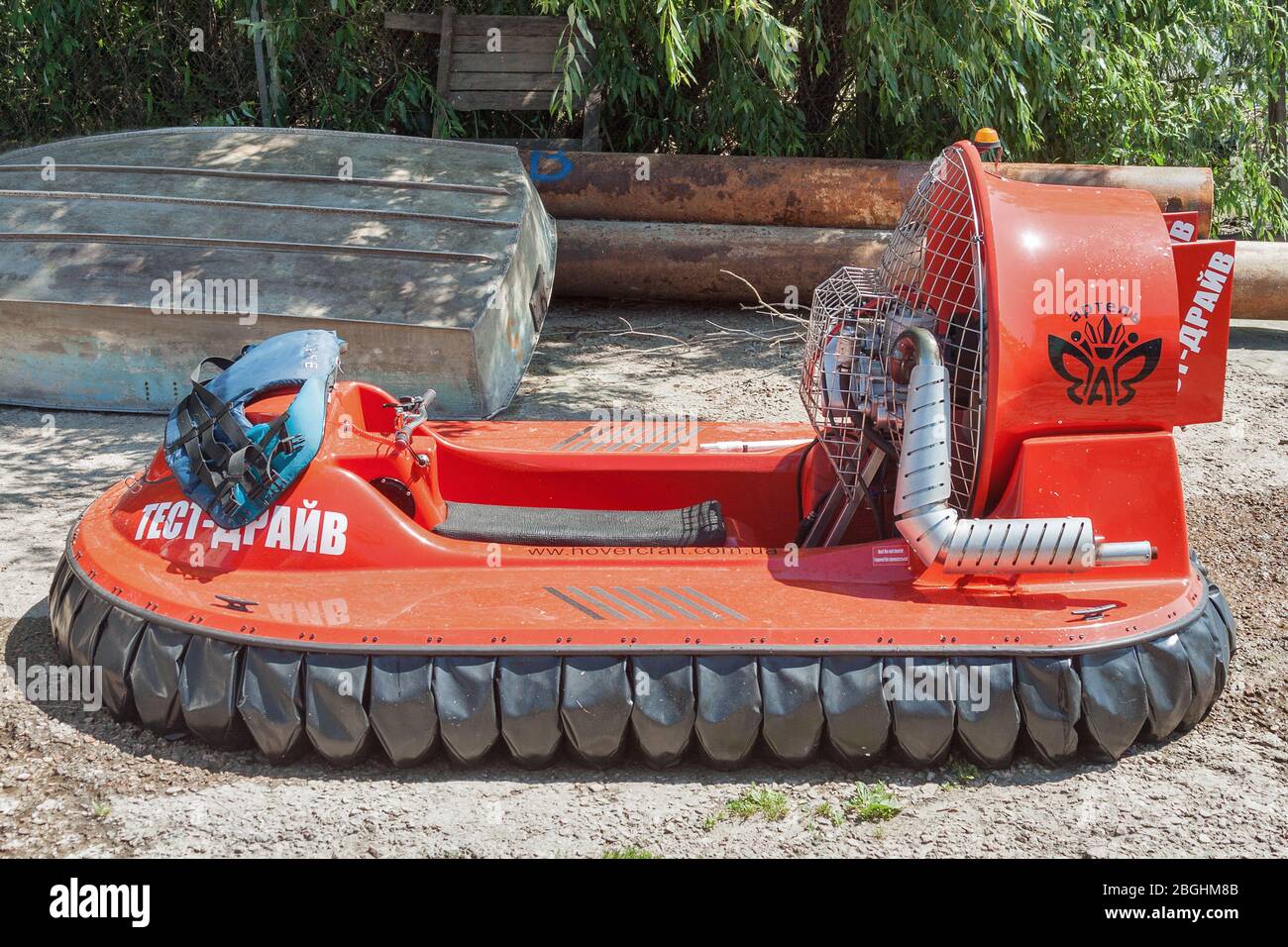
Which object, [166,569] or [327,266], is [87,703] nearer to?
[166,569]

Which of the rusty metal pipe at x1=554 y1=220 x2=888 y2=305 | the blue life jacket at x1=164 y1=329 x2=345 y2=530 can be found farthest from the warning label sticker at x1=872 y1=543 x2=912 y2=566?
the rusty metal pipe at x1=554 y1=220 x2=888 y2=305

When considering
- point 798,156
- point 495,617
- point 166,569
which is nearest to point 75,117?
point 798,156

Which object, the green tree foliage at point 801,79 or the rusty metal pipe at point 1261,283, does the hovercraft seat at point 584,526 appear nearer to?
the green tree foliage at point 801,79

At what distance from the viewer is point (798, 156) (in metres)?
7.95

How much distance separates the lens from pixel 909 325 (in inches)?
133

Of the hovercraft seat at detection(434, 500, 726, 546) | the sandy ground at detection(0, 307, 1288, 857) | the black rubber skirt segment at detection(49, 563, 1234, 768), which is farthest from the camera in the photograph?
the hovercraft seat at detection(434, 500, 726, 546)

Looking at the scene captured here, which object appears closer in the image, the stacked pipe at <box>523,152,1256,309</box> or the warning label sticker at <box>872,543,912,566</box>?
the warning label sticker at <box>872,543,912,566</box>

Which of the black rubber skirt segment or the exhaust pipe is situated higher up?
the exhaust pipe

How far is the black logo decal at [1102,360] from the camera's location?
125 inches

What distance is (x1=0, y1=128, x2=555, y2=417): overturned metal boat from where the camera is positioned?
5.62m

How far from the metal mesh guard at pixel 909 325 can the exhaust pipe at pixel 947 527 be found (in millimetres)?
143

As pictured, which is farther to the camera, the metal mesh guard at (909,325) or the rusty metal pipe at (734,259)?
the rusty metal pipe at (734,259)

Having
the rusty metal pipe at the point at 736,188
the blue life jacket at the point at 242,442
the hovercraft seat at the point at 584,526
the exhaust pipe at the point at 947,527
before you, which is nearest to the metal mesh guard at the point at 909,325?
the exhaust pipe at the point at 947,527

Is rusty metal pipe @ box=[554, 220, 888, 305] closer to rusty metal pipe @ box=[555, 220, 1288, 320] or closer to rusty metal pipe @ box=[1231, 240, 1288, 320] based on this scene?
rusty metal pipe @ box=[555, 220, 1288, 320]
